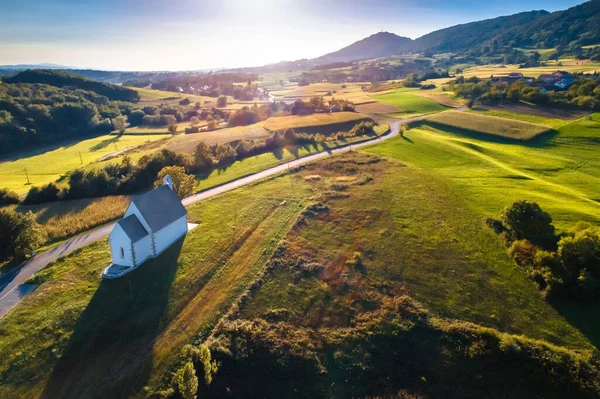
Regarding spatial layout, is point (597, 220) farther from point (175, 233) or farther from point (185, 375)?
point (175, 233)

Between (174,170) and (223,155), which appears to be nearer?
(174,170)

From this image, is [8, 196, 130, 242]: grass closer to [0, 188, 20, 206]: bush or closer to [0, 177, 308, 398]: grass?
[0, 188, 20, 206]: bush

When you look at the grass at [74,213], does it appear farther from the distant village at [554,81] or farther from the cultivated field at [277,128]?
the distant village at [554,81]

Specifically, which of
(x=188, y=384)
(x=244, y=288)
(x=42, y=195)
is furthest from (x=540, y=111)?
(x=42, y=195)

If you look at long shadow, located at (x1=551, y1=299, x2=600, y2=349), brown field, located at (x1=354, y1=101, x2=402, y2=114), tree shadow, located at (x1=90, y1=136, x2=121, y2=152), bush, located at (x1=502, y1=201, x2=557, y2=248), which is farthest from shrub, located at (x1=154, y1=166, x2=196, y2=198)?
brown field, located at (x1=354, y1=101, x2=402, y2=114)

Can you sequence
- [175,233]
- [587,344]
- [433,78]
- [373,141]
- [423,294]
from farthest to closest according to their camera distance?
[433,78] < [373,141] < [175,233] < [423,294] < [587,344]

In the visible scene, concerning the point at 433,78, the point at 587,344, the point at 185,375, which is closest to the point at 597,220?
the point at 587,344

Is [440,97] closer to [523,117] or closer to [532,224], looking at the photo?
[523,117]

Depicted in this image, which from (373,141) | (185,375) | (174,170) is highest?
(174,170)
